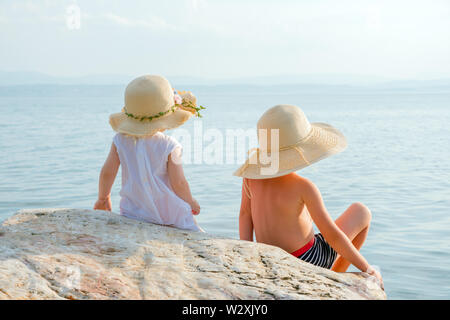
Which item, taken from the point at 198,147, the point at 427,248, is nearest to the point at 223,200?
the point at 427,248

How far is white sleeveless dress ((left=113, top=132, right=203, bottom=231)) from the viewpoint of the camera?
3525mm

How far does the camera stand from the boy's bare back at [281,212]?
320 cm

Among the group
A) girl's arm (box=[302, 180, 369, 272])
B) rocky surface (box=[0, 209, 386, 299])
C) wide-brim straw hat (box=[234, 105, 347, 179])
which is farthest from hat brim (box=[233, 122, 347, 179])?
rocky surface (box=[0, 209, 386, 299])

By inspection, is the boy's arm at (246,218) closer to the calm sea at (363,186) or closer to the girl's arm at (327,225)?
the girl's arm at (327,225)

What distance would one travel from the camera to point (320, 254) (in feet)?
11.1

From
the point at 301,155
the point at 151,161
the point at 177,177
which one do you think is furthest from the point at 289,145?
the point at 151,161

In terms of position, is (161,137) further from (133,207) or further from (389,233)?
(389,233)

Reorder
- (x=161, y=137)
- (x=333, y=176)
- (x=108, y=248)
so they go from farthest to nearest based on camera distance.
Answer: (x=333, y=176) < (x=161, y=137) < (x=108, y=248)

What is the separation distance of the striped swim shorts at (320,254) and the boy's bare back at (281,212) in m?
0.07

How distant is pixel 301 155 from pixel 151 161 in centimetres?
100

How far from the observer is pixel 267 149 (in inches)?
131

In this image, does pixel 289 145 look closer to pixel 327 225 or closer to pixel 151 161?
pixel 327 225

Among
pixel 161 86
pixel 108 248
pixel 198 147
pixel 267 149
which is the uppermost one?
pixel 161 86
